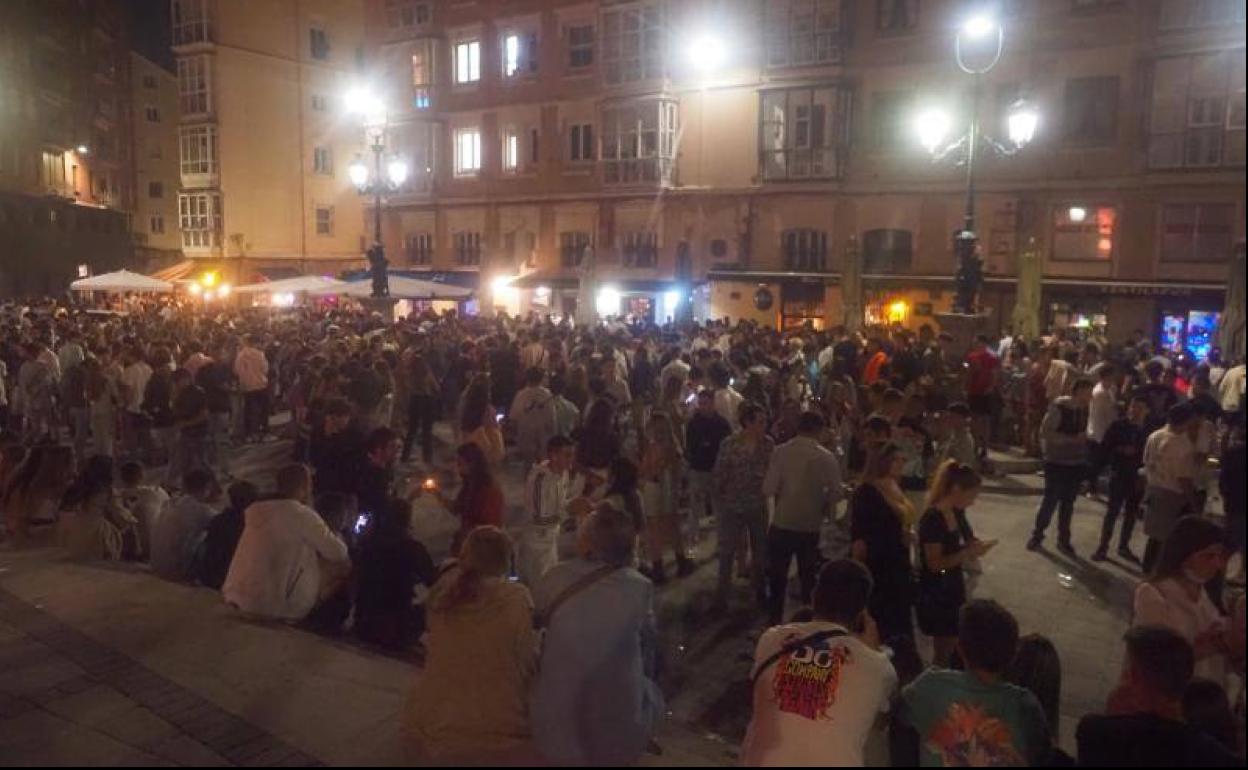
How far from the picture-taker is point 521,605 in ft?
13.3

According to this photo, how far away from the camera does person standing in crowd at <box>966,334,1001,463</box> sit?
13.7 metres

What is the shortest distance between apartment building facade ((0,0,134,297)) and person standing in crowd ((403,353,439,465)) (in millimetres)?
40147

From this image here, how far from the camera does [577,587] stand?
12.6ft

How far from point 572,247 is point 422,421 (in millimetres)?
20266

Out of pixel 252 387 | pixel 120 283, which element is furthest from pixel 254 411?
pixel 120 283

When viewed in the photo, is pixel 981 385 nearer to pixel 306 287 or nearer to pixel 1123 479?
pixel 1123 479

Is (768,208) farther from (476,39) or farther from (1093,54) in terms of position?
(476,39)

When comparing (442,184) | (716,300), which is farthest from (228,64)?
(716,300)

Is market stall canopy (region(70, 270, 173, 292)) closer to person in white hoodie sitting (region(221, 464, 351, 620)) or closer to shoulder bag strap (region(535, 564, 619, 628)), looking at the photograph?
person in white hoodie sitting (region(221, 464, 351, 620))

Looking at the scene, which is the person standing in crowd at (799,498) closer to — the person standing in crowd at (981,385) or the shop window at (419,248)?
the person standing in crowd at (981,385)

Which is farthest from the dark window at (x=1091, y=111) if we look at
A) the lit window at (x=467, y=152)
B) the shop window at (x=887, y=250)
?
the lit window at (x=467, y=152)

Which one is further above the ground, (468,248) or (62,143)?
(62,143)

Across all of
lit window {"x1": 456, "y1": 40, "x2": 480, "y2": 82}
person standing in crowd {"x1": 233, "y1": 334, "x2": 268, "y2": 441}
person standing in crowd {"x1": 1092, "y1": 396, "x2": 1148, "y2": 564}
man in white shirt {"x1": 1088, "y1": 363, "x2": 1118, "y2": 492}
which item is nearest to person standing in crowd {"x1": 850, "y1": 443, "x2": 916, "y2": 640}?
person standing in crowd {"x1": 1092, "y1": 396, "x2": 1148, "y2": 564}

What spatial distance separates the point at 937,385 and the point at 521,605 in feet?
34.8
